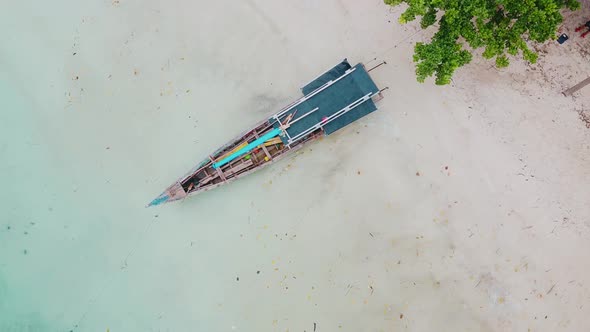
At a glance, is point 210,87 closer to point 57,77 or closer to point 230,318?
point 57,77

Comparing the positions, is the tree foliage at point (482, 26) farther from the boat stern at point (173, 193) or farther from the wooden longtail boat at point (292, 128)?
the boat stern at point (173, 193)

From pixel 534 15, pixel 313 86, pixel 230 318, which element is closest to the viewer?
pixel 534 15

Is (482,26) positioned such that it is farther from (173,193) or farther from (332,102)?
(173,193)

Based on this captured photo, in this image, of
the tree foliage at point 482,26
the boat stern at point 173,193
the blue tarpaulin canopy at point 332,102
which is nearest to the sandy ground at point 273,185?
the boat stern at point 173,193

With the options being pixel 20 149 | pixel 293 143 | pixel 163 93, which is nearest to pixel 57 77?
pixel 20 149

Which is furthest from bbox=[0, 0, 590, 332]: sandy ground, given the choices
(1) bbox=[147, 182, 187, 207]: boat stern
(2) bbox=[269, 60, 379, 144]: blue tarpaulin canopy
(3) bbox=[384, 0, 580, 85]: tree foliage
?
(3) bbox=[384, 0, 580, 85]: tree foliage

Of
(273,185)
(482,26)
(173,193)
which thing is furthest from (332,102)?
(173,193)
